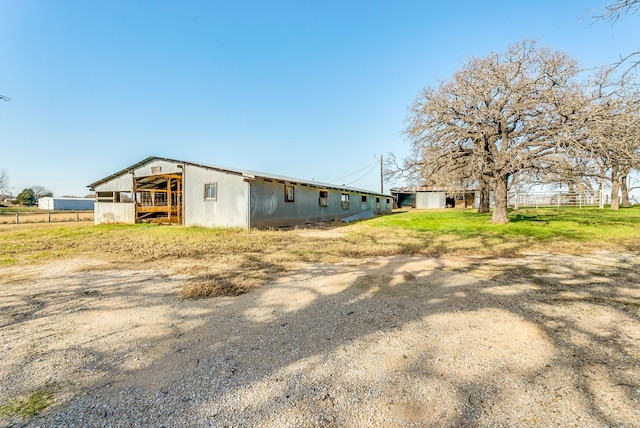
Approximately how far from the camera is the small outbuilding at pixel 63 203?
5225 centimetres

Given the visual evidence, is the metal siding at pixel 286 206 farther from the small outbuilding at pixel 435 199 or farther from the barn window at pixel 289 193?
the small outbuilding at pixel 435 199

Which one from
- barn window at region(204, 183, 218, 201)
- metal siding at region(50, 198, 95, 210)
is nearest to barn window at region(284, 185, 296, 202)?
barn window at region(204, 183, 218, 201)

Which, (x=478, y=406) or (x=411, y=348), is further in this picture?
(x=411, y=348)

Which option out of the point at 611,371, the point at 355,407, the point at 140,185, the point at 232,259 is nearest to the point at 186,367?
the point at 355,407

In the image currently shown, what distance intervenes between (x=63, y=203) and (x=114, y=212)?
49951mm

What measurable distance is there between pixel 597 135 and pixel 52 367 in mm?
15520

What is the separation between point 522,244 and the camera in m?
9.27

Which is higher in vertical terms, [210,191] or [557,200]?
[557,200]

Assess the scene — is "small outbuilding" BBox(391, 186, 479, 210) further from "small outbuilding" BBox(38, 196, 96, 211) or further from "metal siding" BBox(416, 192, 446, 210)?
"small outbuilding" BBox(38, 196, 96, 211)

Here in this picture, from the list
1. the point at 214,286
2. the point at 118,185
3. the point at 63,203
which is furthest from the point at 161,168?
the point at 63,203

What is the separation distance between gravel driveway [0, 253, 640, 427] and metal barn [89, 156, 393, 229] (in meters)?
9.07

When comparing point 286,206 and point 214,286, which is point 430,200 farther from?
point 214,286

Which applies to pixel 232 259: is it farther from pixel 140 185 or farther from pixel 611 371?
pixel 140 185

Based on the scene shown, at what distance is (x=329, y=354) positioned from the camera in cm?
271
